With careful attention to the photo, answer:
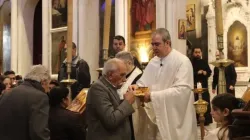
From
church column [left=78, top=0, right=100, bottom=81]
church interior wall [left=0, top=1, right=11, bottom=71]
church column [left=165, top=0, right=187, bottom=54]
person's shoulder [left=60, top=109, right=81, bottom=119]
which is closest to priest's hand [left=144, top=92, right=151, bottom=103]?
person's shoulder [left=60, top=109, right=81, bottom=119]

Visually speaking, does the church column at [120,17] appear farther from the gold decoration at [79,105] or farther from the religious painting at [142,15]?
the gold decoration at [79,105]

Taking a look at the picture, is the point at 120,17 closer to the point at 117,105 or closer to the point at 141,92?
the point at 141,92

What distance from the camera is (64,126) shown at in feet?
15.3

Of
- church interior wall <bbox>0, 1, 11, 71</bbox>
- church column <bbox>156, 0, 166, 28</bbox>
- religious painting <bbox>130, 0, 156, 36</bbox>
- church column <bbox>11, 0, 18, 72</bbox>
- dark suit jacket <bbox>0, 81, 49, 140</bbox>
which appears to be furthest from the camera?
church interior wall <bbox>0, 1, 11, 71</bbox>

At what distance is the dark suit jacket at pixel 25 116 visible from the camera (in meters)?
4.03

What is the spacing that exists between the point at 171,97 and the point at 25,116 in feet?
4.49

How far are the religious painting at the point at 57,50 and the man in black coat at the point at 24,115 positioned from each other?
1119cm

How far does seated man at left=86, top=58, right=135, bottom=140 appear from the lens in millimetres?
3928

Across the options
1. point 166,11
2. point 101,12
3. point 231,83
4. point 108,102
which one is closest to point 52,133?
point 108,102

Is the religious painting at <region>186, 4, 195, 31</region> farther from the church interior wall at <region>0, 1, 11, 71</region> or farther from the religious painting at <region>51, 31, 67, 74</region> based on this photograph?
the church interior wall at <region>0, 1, 11, 71</region>

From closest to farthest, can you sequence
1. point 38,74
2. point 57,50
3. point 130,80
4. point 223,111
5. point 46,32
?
point 223,111, point 38,74, point 130,80, point 57,50, point 46,32

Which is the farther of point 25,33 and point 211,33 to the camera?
point 25,33

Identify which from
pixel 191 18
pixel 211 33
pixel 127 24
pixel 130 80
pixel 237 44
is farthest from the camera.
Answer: pixel 191 18

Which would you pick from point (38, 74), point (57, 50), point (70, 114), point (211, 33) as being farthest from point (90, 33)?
point (38, 74)
